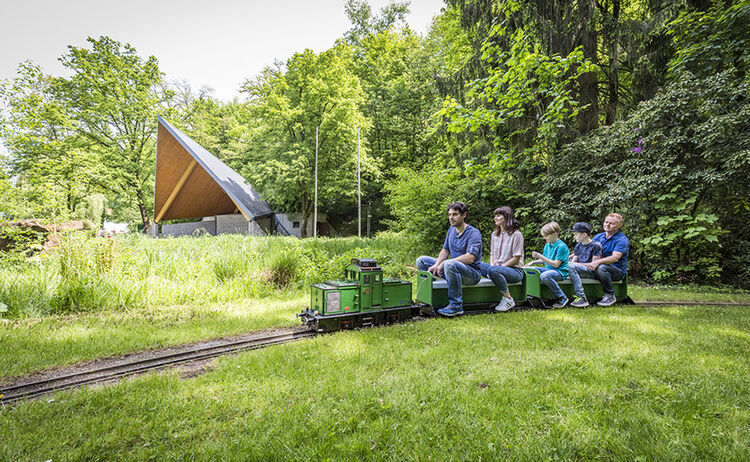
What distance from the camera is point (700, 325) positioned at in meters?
3.96

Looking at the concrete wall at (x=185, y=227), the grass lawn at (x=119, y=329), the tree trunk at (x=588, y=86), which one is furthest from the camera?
the concrete wall at (x=185, y=227)

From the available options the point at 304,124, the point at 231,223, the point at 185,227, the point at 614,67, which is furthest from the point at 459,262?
the point at 185,227

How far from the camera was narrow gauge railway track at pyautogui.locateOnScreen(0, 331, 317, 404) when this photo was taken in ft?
8.45

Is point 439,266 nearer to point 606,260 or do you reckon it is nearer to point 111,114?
point 606,260

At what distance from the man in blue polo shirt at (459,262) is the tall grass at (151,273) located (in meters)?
2.97

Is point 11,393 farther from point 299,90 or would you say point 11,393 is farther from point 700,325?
point 299,90

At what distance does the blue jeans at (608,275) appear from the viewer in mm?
5258

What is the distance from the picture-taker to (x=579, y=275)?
5.38 m

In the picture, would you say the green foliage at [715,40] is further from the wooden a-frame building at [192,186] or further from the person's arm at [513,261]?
the wooden a-frame building at [192,186]

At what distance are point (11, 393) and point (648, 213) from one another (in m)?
11.2

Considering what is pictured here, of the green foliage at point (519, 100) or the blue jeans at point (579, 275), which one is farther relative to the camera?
the green foliage at point (519, 100)

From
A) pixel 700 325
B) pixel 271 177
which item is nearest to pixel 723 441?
pixel 700 325

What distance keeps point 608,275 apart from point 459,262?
2928mm

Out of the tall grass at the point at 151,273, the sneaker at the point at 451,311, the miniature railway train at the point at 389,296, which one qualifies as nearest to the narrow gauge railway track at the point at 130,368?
the miniature railway train at the point at 389,296
